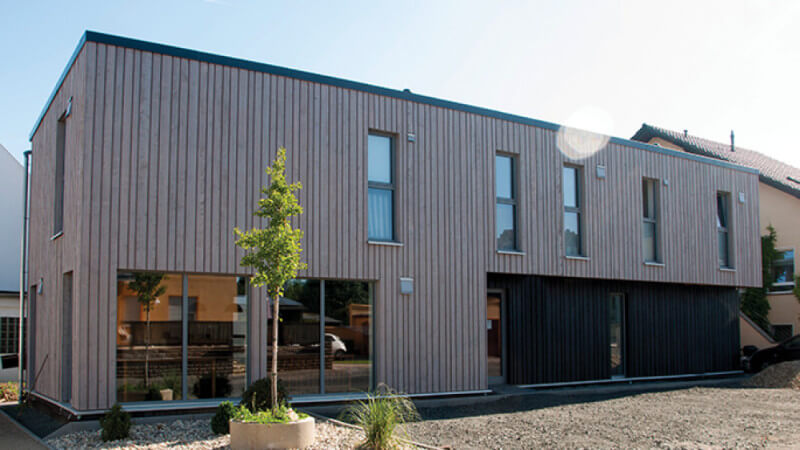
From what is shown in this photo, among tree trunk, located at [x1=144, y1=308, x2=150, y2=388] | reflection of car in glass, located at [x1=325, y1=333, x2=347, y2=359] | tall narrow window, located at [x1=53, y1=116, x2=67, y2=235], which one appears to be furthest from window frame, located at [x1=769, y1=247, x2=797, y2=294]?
tall narrow window, located at [x1=53, y1=116, x2=67, y2=235]

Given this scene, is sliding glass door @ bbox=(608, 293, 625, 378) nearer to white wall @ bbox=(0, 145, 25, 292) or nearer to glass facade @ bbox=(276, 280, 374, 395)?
glass facade @ bbox=(276, 280, 374, 395)

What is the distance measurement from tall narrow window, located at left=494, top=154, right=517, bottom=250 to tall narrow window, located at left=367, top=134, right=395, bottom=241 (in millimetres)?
2370

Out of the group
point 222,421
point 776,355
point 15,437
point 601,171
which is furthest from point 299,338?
point 776,355

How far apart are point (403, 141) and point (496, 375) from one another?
17.0 feet

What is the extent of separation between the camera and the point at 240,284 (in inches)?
444

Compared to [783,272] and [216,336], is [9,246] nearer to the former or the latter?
[216,336]

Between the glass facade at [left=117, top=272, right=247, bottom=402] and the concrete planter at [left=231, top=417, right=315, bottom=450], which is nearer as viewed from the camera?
the concrete planter at [left=231, top=417, right=315, bottom=450]

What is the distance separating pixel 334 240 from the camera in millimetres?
12008

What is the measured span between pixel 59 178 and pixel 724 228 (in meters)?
15.5

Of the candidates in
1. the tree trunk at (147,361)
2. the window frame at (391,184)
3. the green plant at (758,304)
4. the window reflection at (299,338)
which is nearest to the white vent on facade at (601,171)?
the window frame at (391,184)

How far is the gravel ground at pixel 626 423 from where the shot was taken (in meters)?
9.04

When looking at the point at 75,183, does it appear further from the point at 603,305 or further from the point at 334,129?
the point at 603,305

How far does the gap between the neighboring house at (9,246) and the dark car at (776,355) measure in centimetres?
1918

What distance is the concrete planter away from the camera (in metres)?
8.05
